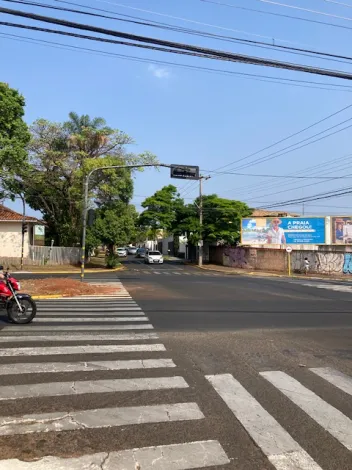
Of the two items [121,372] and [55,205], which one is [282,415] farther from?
[55,205]

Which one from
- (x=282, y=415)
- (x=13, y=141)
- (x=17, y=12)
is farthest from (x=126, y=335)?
(x=13, y=141)

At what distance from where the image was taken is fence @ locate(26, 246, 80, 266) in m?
39.8

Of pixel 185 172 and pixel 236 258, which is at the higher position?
pixel 185 172

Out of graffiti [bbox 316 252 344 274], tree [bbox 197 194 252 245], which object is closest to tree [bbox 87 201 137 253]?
tree [bbox 197 194 252 245]

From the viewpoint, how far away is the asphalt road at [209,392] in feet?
12.2

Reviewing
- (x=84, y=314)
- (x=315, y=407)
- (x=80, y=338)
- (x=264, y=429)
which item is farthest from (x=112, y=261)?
(x=264, y=429)

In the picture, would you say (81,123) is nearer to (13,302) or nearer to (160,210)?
(160,210)

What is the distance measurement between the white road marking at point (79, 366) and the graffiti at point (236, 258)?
1526 inches

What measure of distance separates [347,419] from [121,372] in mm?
2978

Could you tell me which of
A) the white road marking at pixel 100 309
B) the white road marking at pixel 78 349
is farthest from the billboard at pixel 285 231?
the white road marking at pixel 78 349

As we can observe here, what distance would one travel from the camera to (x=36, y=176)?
136 ft

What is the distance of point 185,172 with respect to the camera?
2328cm

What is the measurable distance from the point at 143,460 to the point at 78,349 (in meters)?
3.99

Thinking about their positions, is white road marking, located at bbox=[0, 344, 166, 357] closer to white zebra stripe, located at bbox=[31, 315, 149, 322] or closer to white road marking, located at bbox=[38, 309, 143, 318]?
white zebra stripe, located at bbox=[31, 315, 149, 322]
